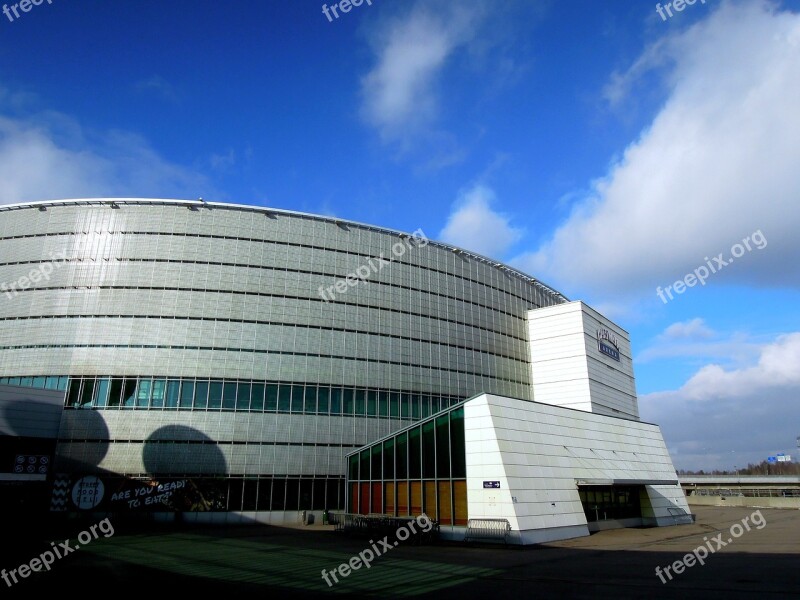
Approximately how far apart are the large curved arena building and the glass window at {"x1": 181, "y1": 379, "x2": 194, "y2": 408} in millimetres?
164

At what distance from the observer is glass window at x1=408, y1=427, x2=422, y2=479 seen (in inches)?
1401

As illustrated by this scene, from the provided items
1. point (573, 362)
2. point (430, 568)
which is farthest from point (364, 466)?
point (573, 362)

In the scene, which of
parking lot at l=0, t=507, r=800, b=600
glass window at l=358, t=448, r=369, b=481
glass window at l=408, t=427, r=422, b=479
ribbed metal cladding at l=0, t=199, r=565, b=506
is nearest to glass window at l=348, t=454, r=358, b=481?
glass window at l=358, t=448, r=369, b=481

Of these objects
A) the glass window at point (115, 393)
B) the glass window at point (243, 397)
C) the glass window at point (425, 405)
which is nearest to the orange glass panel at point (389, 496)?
the glass window at point (243, 397)

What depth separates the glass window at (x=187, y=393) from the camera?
159 feet

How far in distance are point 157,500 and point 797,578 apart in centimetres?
4389

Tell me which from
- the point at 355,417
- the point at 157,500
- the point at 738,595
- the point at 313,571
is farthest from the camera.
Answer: the point at 355,417

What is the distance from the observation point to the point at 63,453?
→ 4597cm

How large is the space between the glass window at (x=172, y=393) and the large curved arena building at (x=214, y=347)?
6.5 inches

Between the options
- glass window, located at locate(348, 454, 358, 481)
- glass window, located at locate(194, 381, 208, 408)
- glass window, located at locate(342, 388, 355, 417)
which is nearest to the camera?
glass window, located at locate(348, 454, 358, 481)

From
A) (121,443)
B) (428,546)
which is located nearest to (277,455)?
(121,443)

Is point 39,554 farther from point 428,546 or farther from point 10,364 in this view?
point 10,364

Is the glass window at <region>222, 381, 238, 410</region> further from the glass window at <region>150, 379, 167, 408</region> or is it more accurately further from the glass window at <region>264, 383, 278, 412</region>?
the glass window at <region>150, 379, 167, 408</region>

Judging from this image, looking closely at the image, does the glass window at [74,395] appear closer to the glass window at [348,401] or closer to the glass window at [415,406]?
the glass window at [348,401]
